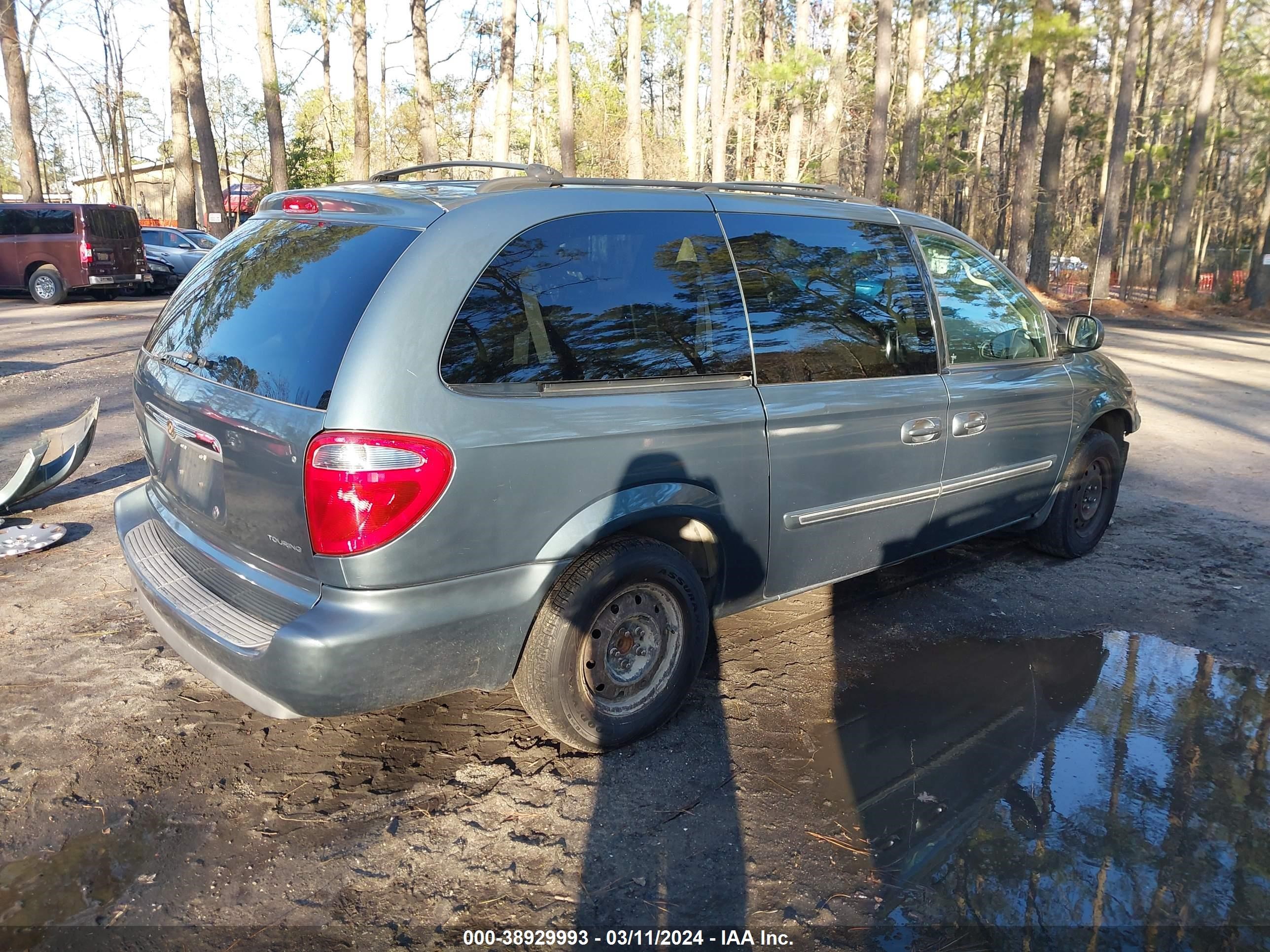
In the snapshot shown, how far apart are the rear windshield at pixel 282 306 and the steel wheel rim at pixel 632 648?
1222mm

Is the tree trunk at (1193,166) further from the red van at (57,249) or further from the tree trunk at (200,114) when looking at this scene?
the red van at (57,249)

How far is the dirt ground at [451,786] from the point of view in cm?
258

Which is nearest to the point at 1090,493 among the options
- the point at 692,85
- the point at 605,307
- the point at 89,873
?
the point at 605,307

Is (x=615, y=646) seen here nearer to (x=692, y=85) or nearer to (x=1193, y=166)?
(x=692, y=85)

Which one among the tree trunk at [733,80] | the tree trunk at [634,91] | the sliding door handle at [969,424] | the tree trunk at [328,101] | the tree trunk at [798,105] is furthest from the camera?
the tree trunk at [328,101]

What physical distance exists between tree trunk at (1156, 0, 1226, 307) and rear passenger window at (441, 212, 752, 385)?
2736 cm

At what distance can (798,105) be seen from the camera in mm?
25281

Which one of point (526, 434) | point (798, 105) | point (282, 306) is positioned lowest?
point (526, 434)

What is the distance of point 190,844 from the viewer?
2.82 m

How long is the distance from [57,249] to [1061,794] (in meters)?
21.5

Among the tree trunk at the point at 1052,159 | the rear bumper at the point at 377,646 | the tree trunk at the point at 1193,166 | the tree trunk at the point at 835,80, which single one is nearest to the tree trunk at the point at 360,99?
the tree trunk at the point at 835,80

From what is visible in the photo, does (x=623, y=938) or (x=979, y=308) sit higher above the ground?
(x=979, y=308)

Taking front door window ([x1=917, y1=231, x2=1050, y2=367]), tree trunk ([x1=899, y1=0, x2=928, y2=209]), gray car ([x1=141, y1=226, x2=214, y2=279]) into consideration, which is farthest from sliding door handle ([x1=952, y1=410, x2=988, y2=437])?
gray car ([x1=141, y1=226, x2=214, y2=279])

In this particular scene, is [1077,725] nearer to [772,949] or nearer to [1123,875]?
[1123,875]
